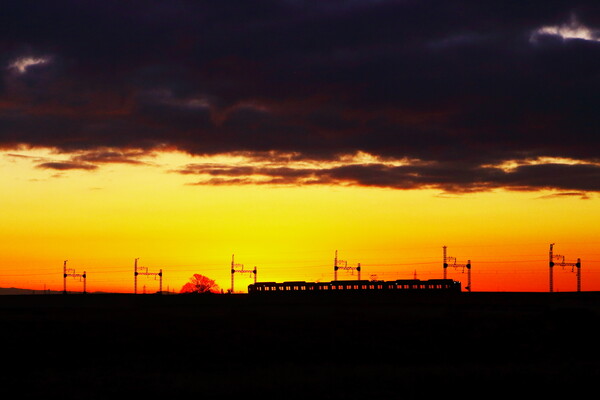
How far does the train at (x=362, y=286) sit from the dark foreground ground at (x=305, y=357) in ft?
323

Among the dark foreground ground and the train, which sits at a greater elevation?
the dark foreground ground

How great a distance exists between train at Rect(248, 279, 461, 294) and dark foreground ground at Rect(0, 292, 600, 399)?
9846 centimetres

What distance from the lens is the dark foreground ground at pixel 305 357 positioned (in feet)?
125

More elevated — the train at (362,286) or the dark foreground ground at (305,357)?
the dark foreground ground at (305,357)

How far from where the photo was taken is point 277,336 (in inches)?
2313

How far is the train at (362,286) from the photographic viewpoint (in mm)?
172375

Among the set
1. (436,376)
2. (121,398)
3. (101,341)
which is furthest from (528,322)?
(121,398)

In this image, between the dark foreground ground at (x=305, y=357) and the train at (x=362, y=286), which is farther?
the train at (x=362, y=286)

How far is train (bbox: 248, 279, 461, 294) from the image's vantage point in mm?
172375

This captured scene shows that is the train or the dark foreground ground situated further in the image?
the train

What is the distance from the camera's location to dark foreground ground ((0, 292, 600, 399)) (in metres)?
38.1

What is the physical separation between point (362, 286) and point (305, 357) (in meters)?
129

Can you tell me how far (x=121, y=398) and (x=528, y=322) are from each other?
40615mm

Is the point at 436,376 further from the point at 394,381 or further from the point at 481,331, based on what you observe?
the point at 481,331
